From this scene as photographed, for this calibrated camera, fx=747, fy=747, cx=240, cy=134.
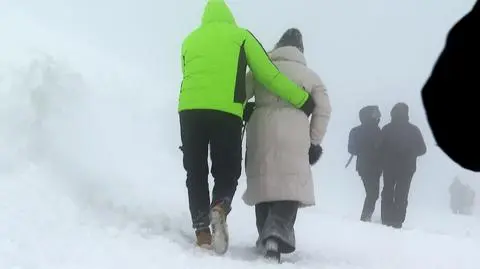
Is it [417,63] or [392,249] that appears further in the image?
[417,63]

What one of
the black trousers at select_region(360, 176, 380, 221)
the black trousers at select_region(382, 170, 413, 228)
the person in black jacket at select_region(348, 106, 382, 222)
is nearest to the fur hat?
the black trousers at select_region(382, 170, 413, 228)

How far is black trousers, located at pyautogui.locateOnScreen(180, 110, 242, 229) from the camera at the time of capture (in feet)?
16.1

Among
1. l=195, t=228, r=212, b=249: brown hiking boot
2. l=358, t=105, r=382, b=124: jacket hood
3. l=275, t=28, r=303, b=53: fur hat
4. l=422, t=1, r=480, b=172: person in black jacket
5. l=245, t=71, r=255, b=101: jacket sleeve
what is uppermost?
l=275, t=28, r=303, b=53: fur hat

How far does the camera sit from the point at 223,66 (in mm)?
5027

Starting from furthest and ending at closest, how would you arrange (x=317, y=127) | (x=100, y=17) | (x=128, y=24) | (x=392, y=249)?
(x=128, y=24), (x=100, y=17), (x=392, y=249), (x=317, y=127)

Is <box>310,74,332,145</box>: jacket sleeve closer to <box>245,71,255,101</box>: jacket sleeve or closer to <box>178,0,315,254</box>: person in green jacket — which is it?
<box>178,0,315,254</box>: person in green jacket

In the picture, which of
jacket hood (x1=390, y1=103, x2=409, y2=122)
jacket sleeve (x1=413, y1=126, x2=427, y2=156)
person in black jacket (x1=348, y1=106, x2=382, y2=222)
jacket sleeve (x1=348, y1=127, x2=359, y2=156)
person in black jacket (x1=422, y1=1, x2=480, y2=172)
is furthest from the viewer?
jacket sleeve (x1=348, y1=127, x2=359, y2=156)

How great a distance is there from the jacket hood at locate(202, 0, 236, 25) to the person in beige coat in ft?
1.50

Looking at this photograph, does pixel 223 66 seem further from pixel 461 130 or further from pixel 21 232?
pixel 461 130

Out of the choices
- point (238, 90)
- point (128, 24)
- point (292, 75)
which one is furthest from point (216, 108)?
point (128, 24)

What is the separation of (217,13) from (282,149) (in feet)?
3.50

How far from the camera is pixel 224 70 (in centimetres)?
502

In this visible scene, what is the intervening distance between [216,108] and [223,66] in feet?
1.02

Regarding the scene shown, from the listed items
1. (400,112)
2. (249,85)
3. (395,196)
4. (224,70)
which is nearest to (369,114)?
(400,112)
